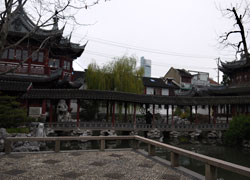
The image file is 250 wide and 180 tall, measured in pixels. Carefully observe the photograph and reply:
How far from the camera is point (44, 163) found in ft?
18.6

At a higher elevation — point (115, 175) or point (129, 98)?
point (129, 98)

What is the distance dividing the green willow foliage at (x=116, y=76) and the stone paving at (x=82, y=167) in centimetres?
1693

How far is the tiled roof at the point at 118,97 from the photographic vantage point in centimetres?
1538

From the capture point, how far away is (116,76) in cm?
2400

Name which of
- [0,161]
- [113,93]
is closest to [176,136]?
[113,93]

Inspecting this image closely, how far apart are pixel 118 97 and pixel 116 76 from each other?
7.03 meters

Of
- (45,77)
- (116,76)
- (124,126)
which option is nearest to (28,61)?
(45,77)

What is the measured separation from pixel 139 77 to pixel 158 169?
20797 mm

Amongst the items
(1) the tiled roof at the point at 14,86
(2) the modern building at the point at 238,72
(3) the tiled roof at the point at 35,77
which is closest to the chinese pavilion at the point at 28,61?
(3) the tiled roof at the point at 35,77

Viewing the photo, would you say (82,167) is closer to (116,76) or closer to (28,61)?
(28,61)

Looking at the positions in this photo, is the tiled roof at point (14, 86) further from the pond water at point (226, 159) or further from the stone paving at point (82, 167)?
the pond water at point (226, 159)

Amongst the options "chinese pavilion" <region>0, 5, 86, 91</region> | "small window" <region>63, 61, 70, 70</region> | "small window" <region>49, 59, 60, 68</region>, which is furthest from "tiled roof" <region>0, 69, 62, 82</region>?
"small window" <region>63, 61, 70, 70</region>

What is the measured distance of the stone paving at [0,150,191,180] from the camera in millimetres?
4625

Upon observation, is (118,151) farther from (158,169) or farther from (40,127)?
(40,127)
